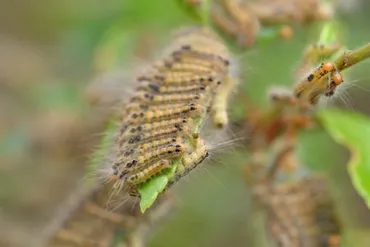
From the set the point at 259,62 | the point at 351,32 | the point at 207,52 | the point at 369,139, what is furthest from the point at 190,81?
the point at 351,32

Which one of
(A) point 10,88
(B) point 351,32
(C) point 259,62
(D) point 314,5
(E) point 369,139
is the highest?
(A) point 10,88

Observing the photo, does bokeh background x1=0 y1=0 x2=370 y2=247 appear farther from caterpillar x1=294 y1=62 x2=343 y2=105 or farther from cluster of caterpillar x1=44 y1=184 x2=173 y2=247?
caterpillar x1=294 y1=62 x2=343 y2=105

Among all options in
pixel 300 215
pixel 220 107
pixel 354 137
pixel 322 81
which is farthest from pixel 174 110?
pixel 354 137

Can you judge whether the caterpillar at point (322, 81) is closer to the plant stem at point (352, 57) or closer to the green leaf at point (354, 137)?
the plant stem at point (352, 57)

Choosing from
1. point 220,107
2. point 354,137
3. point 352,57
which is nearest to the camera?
point 352,57

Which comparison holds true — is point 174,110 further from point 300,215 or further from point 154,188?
point 300,215

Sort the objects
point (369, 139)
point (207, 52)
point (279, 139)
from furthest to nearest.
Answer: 1. point (279, 139)
2. point (369, 139)
3. point (207, 52)

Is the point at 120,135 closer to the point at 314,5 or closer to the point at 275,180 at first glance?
the point at 275,180

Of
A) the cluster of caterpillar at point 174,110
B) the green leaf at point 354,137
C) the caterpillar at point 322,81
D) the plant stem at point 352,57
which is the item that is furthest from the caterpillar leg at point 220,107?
the green leaf at point 354,137
